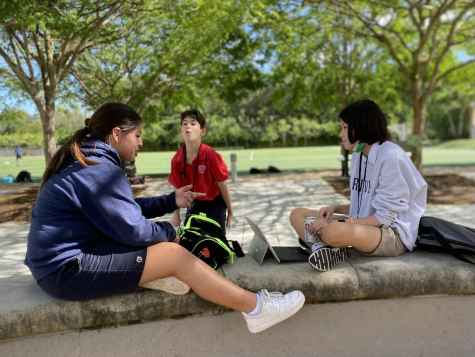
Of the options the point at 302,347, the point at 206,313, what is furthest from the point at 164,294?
the point at 302,347

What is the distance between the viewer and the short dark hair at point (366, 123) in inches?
113

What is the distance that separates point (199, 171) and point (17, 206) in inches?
277

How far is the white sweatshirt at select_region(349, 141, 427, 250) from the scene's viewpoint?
2.69 metres

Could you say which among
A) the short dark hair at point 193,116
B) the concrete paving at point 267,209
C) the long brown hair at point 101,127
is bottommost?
the concrete paving at point 267,209

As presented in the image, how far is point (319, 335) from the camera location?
2479mm

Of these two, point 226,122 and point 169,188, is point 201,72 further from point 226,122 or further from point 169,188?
point 226,122

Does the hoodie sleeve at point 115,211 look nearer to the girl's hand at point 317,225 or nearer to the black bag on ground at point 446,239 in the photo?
the girl's hand at point 317,225

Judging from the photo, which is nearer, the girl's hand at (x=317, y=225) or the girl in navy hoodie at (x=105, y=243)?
the girl in navy hoodie at (x=105, y=243)

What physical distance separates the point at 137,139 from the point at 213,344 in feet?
4.40

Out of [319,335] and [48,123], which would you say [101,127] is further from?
[48,123]

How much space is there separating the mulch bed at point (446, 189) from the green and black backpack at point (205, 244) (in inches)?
303

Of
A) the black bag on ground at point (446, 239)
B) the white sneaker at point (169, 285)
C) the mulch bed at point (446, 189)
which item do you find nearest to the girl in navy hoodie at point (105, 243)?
the white sneaker at point (169, 285)

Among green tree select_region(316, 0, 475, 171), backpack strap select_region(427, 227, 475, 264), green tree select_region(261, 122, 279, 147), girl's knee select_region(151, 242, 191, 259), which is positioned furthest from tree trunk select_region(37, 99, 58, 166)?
green tree select_region(261, 122, 279, 147)

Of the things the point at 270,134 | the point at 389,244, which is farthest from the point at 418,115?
the point at 270,134
